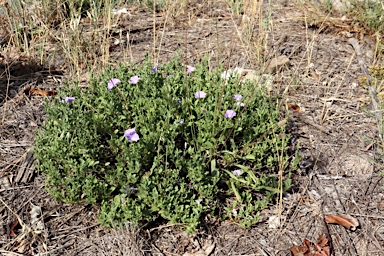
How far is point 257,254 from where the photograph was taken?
8.34 feet

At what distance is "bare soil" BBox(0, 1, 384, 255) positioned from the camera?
2580 mm

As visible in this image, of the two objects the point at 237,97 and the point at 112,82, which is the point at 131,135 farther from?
the point at 237,97

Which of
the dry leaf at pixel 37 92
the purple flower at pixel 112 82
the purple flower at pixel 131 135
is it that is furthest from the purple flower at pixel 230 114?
the dry leaf at pixel 37 92

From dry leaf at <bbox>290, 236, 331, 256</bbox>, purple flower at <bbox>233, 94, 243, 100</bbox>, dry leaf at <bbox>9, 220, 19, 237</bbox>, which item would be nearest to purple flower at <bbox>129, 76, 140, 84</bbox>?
purple flower at <bbox>233, 94, 243, 100</bbox>

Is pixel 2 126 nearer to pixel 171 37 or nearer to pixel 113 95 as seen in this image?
pixel 113 95

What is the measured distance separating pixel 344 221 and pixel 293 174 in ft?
1.61

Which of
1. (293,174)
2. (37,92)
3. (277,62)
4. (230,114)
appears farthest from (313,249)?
(37,92)

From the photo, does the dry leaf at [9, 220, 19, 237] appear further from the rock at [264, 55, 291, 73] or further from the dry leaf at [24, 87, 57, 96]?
the rock at [264, 55, 291, 73]

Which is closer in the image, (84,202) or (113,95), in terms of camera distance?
(84,202)

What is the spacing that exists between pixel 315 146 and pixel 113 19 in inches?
108

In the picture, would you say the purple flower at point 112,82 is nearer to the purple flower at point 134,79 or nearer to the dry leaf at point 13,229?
the purple flower at point 134,79

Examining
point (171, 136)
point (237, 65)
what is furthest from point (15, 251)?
point (237, 65)

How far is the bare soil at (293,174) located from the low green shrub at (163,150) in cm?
14

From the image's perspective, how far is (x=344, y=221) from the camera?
2.71m
